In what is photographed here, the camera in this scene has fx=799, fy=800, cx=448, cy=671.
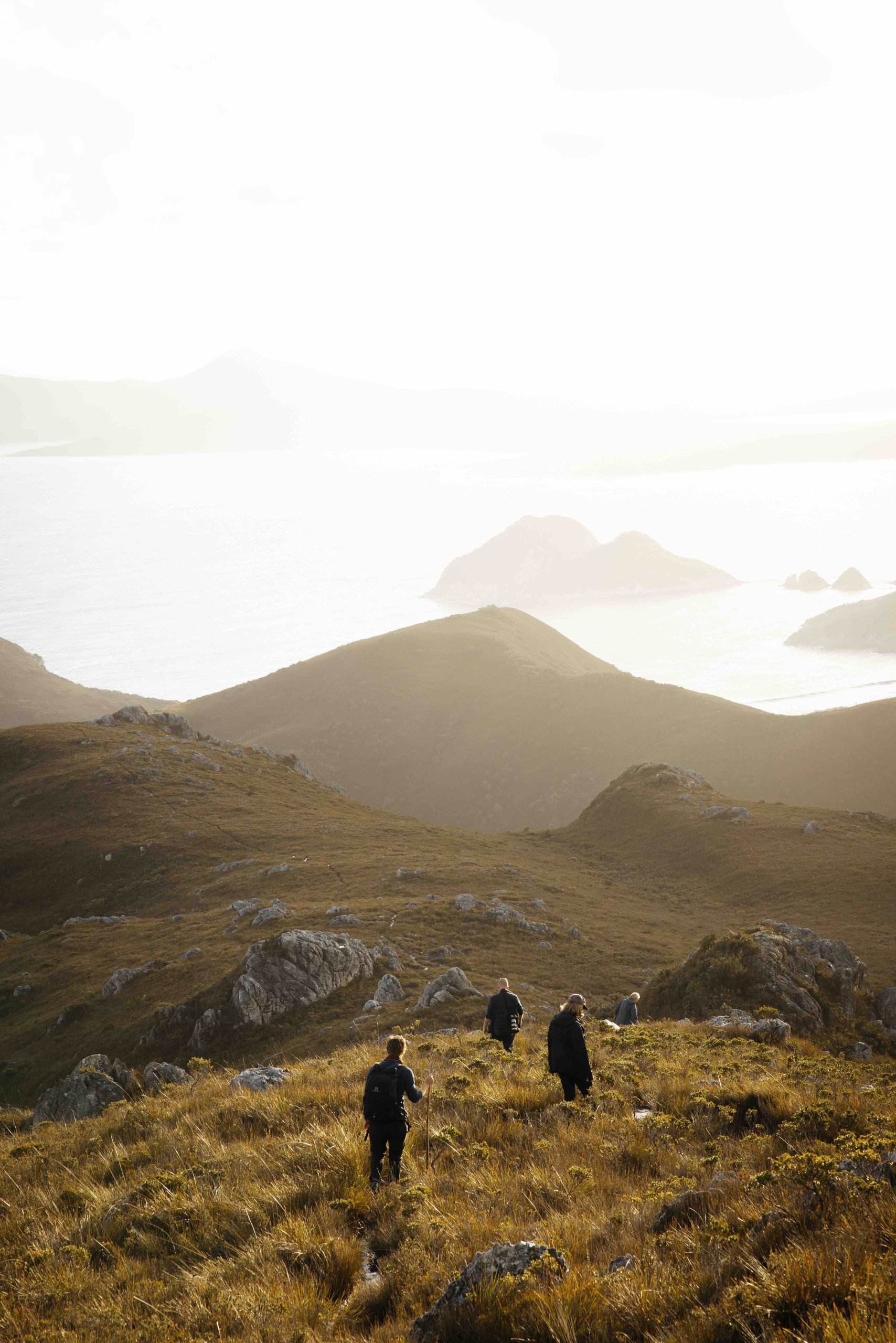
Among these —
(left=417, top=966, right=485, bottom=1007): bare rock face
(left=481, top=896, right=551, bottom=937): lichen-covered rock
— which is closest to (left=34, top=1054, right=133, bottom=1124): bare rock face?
(left=417, top=966, right=485, bottom=1007): bare rock face

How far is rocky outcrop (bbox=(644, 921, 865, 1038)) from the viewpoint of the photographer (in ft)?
93.8

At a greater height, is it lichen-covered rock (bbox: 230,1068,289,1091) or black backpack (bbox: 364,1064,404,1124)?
black backpack (bbox: 364,1064,404,1124)

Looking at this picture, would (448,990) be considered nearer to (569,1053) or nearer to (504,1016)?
(504,1016)

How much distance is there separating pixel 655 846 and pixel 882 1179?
52139 millimetres

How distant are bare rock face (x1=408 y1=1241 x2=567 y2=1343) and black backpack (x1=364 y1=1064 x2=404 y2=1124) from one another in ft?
10.9

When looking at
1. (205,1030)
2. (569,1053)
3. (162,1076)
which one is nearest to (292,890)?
(205,1030)

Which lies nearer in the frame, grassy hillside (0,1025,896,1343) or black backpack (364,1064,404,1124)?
grassy hillside (0,1025,896,1343)

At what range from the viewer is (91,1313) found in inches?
341

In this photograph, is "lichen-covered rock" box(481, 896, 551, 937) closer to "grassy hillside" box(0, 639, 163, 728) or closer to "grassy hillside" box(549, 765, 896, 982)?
"grassy hillside" box(549, 765, 896, 982)

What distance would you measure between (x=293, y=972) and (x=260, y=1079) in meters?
13.2

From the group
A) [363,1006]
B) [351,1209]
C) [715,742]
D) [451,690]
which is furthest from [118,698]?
[351,1209]

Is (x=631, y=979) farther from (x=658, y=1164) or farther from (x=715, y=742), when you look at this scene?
(x=715, y=742)

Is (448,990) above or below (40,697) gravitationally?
below

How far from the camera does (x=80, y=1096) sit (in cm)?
2277
